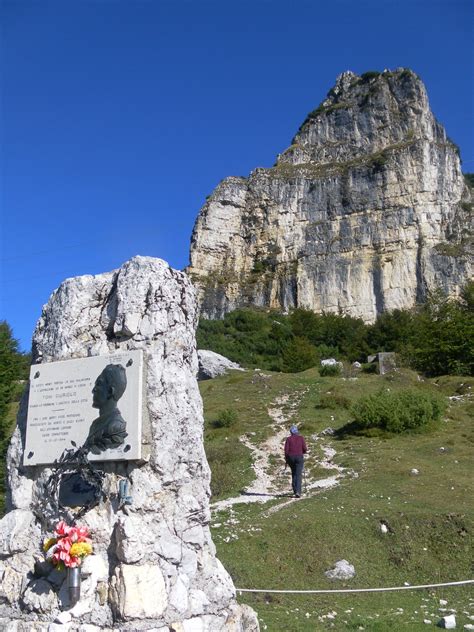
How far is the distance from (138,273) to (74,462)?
2.06 metres

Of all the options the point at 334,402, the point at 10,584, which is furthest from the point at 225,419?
the point at 10,584

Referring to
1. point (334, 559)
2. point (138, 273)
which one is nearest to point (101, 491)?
point (138, 273)

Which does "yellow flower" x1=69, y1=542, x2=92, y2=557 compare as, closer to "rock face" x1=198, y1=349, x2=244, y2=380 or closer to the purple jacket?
the purple jacket

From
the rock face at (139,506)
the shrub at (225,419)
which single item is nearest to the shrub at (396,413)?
the shrub at (225,419)

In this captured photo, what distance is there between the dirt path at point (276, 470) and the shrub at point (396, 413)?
5.32ft

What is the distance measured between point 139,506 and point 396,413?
15057 mm

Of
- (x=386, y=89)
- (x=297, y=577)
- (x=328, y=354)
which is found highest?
(x=386, y=89)

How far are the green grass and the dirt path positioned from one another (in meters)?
0.30

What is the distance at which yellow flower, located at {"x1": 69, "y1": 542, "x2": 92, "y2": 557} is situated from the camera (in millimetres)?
5770

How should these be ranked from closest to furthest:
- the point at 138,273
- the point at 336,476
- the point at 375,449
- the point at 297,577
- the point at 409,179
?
the point at 138,273
the point at 297,577
the point at 336,476
the point at 375,449
the point at 409,179

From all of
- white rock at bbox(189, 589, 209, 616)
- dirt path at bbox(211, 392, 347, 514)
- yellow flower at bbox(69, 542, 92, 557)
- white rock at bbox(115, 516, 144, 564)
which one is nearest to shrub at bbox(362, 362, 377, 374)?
dirt path at bbox(211, 392, 347, 514)

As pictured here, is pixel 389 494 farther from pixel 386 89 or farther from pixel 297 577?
pixel 386 89

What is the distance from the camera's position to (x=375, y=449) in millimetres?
17922

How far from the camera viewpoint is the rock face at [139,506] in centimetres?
579
